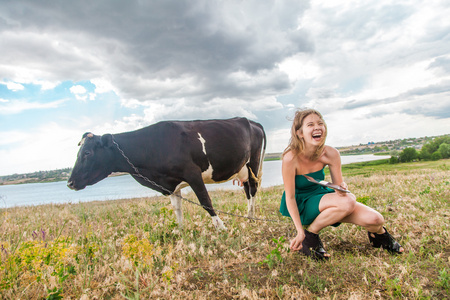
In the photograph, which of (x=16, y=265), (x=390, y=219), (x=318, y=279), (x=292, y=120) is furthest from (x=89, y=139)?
(x=390, y=219)

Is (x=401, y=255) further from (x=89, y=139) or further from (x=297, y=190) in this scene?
(x=89, y=139)

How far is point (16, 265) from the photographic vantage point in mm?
3451

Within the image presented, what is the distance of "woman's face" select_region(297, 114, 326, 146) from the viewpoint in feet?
12.7

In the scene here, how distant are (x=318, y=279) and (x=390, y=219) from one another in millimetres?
3169

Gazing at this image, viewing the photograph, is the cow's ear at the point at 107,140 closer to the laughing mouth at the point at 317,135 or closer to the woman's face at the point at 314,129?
the woman's face at the point at 314,129

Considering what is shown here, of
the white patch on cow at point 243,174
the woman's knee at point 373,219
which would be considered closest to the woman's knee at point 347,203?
the woman's knee at point 373,219

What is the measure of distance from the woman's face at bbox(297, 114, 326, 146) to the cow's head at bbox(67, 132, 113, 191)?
13.8 feet

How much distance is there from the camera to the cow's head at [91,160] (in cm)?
591

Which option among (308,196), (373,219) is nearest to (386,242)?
(373,219)

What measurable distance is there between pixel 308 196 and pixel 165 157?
309 cm

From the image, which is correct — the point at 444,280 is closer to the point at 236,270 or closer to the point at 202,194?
the point at 236,270

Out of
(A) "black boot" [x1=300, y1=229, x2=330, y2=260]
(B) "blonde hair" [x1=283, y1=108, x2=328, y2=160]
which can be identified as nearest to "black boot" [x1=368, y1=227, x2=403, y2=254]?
(A) "black boot" [x1=300, y1=229, x2=330, y2=260]

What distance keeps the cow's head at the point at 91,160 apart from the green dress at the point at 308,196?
4.09 meters

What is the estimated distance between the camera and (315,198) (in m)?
4.12
